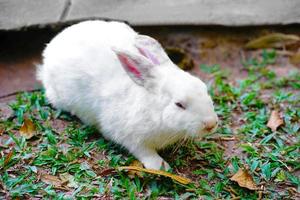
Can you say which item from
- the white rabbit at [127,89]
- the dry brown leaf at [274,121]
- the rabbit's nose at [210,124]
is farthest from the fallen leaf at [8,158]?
the dry brown leaf at [274,121]

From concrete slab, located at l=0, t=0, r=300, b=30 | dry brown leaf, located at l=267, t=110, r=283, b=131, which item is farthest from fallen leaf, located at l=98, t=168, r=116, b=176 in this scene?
concrete slab, located at l=0, t=0, r=300, b=30

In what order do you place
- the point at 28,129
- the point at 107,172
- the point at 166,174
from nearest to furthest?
the point at 166,174 → the point at 107,172 → the point at 28,129

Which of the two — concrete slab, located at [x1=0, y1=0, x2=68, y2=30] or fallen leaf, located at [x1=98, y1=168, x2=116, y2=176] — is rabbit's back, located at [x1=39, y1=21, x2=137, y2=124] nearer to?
fallen leaf, located at [x1=98, y1=168, x2=116, y2=176]

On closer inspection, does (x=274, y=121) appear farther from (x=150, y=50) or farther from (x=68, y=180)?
(x=68, y=180)

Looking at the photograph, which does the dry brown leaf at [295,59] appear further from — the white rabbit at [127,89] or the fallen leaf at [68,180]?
the fallen leaf at [68,180]

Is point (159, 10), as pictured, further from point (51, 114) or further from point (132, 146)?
point (132, 146)

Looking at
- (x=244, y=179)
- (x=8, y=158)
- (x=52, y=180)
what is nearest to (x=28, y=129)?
(x=8, y=158)
